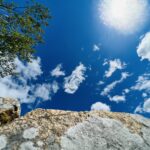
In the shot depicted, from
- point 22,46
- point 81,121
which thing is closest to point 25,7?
point 22,46

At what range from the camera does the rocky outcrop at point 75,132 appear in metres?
4.11

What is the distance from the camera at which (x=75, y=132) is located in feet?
14.1

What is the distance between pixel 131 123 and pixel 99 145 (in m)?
0.86

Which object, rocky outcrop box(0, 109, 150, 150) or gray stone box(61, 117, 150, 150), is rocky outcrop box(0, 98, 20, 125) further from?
gray stone box(61, 117, 150, 150)

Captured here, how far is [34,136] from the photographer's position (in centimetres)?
423

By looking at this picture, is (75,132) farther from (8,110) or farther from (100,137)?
(8,110)

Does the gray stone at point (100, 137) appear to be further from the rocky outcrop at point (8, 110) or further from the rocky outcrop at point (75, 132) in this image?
the rocky outcrop at point (8, 110)

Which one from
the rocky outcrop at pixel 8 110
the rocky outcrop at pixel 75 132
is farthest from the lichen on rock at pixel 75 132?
the rocky outcrop at pixel 8 110

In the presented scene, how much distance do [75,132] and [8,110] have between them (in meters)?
1.86

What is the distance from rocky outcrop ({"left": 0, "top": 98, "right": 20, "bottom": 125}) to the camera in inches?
203

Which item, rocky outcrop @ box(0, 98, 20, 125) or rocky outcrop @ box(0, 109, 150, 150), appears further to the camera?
rocky outcrop @ box(0, 98, 20, 125)

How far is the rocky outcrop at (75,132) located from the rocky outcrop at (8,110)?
0.70m

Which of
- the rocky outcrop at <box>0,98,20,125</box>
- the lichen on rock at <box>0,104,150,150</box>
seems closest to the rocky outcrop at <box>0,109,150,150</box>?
the lichen on rock at <box>0,104,150,150</box>

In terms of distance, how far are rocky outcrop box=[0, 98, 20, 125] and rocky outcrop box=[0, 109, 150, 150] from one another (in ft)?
2.28
